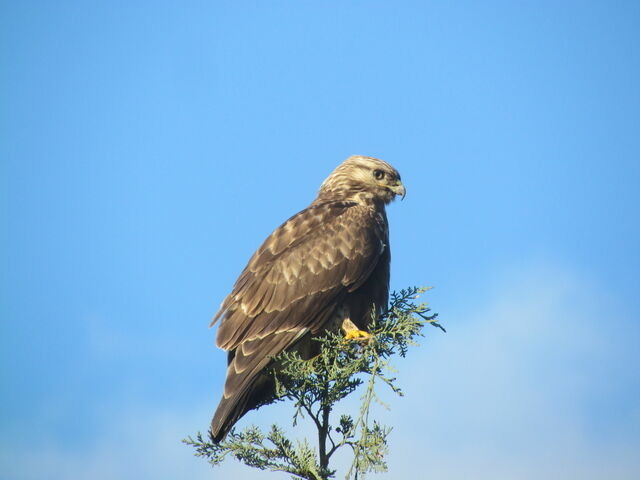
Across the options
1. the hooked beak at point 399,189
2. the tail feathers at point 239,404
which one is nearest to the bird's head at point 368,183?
the hooked beak at point 399,189

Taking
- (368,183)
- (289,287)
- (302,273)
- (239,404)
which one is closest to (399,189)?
(368,183)

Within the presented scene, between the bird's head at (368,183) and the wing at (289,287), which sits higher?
Answer: the bird's head at (368,183)

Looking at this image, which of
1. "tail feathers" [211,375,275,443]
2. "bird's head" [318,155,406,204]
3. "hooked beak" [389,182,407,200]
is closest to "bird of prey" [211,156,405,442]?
"tail feathers" [211,375,275,443]

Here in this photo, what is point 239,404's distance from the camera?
694cm

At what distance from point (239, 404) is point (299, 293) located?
129 cm

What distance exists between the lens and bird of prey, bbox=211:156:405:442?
7.23 m

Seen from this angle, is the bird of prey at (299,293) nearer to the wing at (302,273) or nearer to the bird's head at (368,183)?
the wing at (302,273)

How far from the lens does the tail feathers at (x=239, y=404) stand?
6.74 metres

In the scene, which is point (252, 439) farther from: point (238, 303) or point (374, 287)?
point (374, 287)

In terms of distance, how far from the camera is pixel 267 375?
7328mm

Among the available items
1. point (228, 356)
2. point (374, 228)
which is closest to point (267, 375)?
point (228, 356)

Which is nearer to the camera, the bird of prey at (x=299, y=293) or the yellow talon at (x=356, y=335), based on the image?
the bird of prey at (x=299, y=293)

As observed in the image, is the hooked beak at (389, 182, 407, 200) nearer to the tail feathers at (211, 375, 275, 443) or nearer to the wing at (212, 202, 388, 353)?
the wing at (212, 202, 388, 353)

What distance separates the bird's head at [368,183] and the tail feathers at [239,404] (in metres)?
2.70
